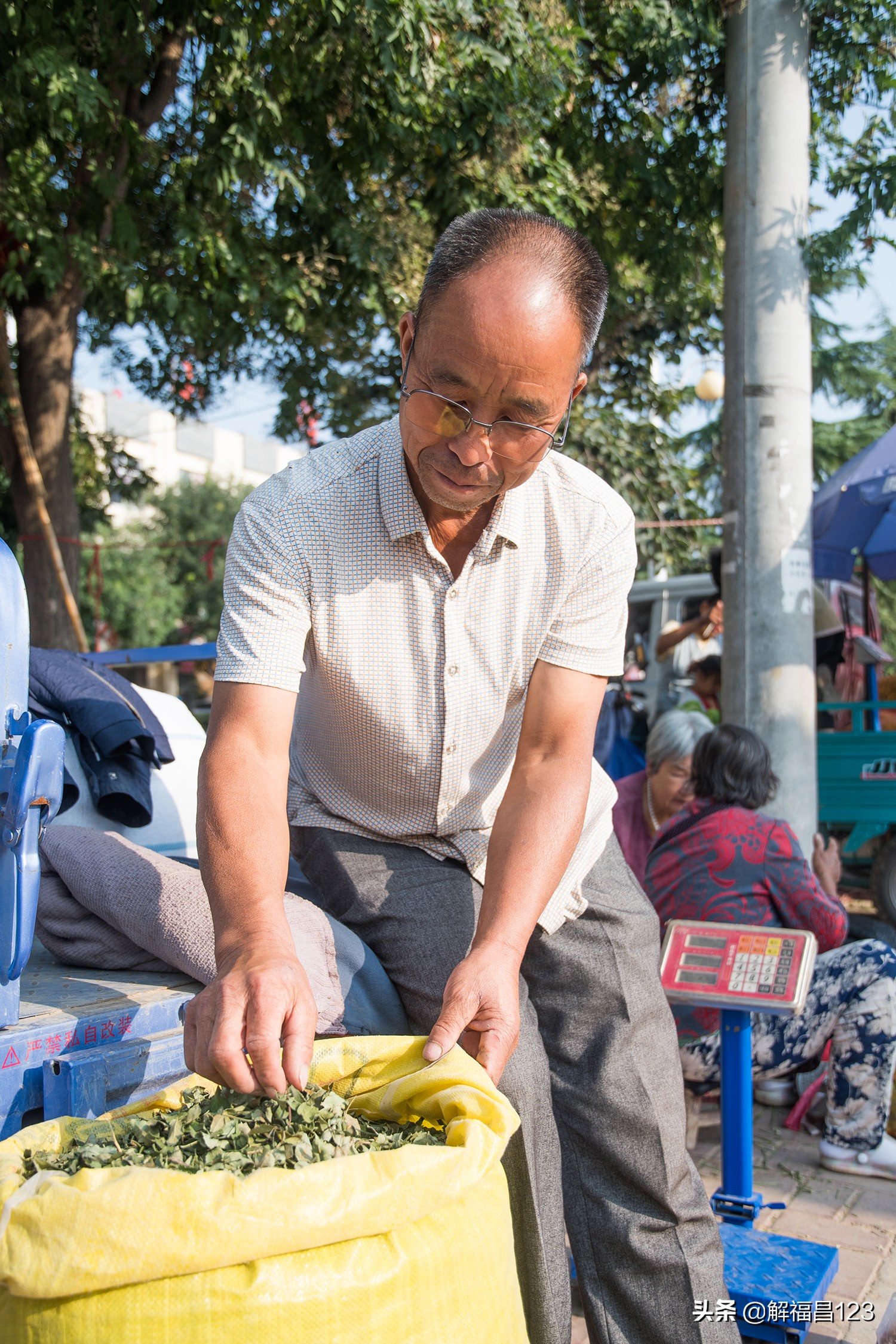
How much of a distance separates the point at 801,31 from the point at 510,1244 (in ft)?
15.4

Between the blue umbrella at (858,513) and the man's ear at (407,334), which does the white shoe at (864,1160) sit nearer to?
the man's ear at (407,334)

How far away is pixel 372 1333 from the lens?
1.15 m

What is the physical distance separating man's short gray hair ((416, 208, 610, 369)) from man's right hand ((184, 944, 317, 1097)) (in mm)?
952

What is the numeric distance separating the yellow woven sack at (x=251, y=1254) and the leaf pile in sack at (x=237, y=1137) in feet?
0.27

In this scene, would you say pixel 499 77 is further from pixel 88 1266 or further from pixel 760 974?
pixel 88 1266

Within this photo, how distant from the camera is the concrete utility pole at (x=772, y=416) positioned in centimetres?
437

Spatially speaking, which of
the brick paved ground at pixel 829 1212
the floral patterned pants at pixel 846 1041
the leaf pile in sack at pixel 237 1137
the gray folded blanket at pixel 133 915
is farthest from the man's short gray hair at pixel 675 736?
the leaf pile in sack at pixel 237 1137

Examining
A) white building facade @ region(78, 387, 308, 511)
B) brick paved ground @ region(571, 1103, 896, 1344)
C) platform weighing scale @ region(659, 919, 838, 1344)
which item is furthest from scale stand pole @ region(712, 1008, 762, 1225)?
white building facade @ region(78, 387, 308, 511)

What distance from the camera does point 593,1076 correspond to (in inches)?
70.8

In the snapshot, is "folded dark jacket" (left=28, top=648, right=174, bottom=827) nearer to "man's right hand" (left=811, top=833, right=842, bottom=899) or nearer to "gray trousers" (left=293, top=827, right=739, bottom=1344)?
"gray trousers" (left=293, top=827, right=739, bottom=1344)

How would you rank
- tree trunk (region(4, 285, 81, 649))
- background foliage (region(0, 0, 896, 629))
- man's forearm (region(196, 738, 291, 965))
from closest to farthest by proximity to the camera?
man's forearm (region(196, 738, 291, 965)) → background foliage (region(0, 0, 896, 629)) → tree trunk (region(4, 285, 81, 649))

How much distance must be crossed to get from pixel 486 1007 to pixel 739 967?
4.56 ft

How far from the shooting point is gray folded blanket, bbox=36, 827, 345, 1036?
5.76 feet

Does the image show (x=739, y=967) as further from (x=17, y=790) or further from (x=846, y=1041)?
(x=17, y=790)
